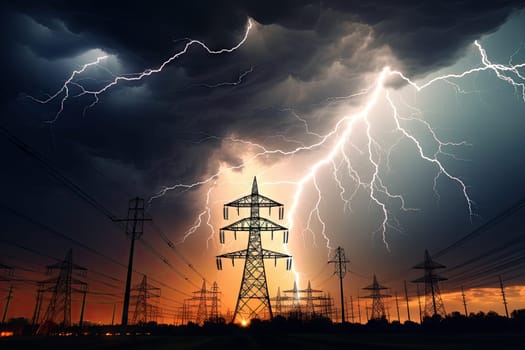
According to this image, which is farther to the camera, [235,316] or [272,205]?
[272,205]

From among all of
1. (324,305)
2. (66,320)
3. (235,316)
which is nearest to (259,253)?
(235,316)

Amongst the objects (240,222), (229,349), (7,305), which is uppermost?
(240,222)

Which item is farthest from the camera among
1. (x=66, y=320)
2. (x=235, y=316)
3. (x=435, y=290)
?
(x=435, y=290)

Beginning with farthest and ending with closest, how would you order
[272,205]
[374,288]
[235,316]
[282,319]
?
1. [374,288]
2. [282,319]
3. [272,205]
4. [235,316]

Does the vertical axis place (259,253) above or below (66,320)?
above

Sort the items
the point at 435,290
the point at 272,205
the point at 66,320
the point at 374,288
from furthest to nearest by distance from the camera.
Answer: the point at 374,288
the point at 435,290
the point at 66,320
the point at 272,205

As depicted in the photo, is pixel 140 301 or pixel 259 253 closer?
pixel 259 253

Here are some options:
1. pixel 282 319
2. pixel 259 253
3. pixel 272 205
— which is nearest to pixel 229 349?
pixel 259 253

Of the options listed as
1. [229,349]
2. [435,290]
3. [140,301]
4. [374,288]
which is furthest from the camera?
[374,288]

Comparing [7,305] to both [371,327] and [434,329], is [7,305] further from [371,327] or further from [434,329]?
[434,329]

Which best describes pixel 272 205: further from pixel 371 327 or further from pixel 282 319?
pixel 371 327
